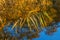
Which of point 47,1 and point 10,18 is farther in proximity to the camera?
point 47,1

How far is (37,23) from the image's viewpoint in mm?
4695

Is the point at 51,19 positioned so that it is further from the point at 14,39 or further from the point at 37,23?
the point at 14,39

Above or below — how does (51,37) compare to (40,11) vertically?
below

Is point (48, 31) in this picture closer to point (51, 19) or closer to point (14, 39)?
point (51, 19)

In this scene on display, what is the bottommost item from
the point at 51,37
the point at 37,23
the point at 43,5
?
the point at 51,37

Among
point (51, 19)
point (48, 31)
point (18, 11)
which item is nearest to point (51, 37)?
point (48, 31)

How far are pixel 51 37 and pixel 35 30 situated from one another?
35 centimetres

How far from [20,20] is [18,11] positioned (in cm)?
20

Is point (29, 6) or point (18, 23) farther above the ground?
point (29, 6)

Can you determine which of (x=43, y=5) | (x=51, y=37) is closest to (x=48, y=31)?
(x=51, y=37)

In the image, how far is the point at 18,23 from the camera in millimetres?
4672

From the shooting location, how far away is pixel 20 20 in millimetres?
4691

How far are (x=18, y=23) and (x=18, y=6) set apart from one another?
1.12ft

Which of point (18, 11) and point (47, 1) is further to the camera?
point (47, 1)
